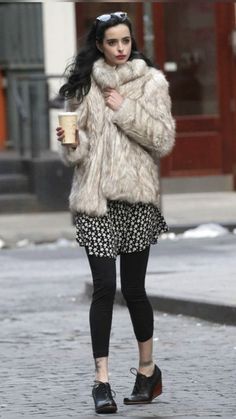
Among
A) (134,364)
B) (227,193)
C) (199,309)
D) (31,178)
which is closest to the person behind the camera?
(134,364)

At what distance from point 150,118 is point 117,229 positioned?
1.71 ft

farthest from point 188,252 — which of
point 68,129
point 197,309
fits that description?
point 68,129

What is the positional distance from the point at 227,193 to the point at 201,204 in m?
1.38

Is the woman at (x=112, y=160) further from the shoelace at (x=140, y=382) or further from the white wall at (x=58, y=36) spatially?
the white wall at (x=58, y=36)

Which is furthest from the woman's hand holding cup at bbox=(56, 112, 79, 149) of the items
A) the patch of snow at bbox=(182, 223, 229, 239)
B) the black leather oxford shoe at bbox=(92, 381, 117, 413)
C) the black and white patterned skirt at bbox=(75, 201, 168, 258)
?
the patch of snow at bbox=(182, 223, 229, 239)

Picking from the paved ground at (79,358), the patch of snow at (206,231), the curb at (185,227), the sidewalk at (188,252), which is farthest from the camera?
the curb at (185,227)

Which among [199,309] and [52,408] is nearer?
[52,408]

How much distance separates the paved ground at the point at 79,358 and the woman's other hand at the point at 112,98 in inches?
54.0

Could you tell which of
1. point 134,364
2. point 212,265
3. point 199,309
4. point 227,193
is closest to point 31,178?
point 227,193

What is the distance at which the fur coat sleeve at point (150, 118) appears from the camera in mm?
6125

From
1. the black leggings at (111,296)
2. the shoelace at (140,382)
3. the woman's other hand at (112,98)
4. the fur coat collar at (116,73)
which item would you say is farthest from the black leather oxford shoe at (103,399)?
the fur coat collar at (116,73)

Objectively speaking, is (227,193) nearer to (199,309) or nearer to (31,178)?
(31,178)

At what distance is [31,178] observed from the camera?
1808cm

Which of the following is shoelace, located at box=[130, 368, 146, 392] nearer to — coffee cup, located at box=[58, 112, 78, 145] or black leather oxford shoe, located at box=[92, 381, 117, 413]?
black leather oxford shoe, located at box=[92, 381, 117, 413]
